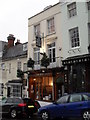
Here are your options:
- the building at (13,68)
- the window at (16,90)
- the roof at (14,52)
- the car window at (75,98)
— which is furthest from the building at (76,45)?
the roof at (14,52)

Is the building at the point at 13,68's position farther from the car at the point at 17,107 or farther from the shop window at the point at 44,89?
the car at the point at 17,107

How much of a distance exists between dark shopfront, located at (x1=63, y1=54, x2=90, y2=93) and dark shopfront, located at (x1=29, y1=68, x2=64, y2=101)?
1.18 metres

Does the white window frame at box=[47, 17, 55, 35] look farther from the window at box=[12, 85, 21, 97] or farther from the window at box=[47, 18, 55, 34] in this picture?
the window at box=[12, 85, 21, 97]

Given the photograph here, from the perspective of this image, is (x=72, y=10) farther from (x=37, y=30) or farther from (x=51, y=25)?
(x=37, y=30)

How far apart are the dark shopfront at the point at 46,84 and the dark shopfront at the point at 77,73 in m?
1.18

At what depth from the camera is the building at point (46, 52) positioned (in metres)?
20.9

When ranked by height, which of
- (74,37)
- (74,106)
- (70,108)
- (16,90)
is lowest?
(70,108)

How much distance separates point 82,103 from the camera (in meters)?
10.9

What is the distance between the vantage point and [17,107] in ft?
47.8

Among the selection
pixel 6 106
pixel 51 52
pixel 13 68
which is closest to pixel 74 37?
pixel 51 52

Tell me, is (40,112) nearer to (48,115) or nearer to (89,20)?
(48,115)

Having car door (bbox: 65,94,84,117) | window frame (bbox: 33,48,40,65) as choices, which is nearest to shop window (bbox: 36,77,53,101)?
window frame (bbox: 33,48,40,65)

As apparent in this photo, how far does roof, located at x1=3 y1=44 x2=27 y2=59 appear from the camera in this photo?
96.8ft

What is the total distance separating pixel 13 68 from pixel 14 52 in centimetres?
333
